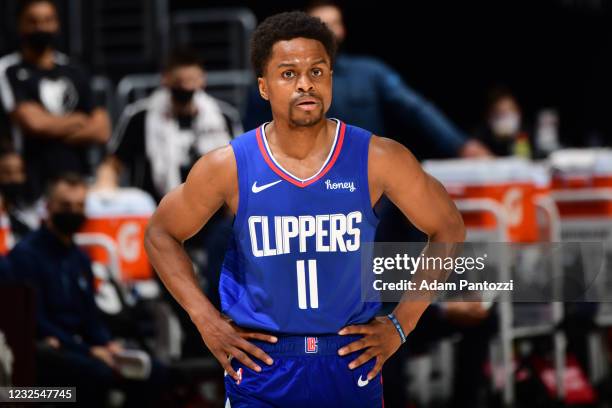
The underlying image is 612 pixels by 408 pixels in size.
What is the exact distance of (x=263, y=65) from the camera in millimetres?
3775

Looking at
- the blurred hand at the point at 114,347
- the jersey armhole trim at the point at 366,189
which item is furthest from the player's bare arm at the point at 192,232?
the blurred hand at the point at 114,347

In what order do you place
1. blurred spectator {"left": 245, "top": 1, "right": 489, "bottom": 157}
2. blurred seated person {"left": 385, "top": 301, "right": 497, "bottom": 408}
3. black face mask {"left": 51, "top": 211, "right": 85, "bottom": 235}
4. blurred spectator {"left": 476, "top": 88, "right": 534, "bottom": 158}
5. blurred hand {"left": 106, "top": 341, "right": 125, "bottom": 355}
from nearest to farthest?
blurred spectator {"left": 245, "top": 1, "right": 489, "bottom": 157} → blurred hand {"left": 106, "top": 341, "right": 125, "bottom": 355} → black face mask {"left": 51, "top": 211, "right": 85, "bottom": 235} → blurred seated person {"left": 385, "top": 301, "right": 497, "bottom": 408} → blurred spectator {"left": 476, "top": 88, "right": 534, "bottom": 158}

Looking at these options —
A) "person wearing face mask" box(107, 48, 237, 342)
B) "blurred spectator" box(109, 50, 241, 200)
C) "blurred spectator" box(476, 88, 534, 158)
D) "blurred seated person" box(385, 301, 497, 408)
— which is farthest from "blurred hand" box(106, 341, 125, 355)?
"blurred spectator" box(476, 88, 534, 158)

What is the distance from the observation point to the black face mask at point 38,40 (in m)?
7.18

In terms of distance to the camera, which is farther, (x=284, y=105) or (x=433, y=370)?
(x=433, y=370)

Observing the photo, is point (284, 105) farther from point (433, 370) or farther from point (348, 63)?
point (433, 370)

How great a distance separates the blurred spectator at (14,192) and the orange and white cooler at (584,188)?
3.53 metres

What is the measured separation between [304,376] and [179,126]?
4.08 m

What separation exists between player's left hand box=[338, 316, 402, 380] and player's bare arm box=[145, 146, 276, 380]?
249 millimetres

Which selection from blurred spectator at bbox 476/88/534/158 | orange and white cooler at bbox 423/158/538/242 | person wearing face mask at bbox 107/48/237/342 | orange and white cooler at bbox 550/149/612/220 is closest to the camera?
orange and white cooler at bbox 423/158/538/242

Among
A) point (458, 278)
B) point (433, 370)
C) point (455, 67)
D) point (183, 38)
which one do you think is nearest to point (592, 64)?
point (455, 67)

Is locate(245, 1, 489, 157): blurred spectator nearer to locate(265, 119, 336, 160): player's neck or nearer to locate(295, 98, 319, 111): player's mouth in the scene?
locate(265, 119, 336, 160): player's neck

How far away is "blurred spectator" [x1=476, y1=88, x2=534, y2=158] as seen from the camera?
12.4 metres

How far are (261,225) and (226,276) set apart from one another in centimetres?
27
